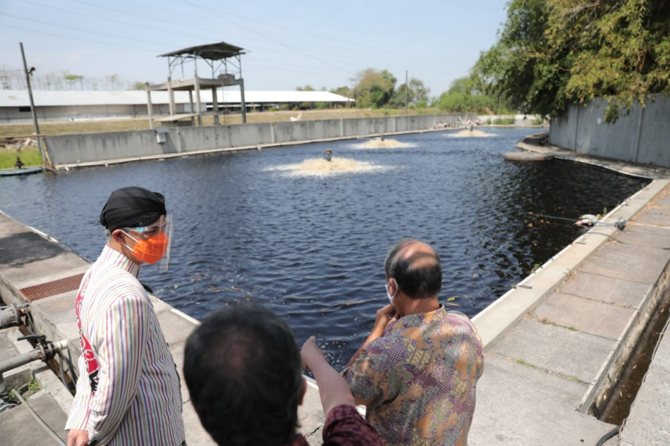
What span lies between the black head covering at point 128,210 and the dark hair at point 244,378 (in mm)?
1225

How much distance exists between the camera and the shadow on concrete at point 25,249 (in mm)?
8227

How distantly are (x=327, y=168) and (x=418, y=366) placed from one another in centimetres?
2346

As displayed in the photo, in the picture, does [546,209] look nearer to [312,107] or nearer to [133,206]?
[133,206]

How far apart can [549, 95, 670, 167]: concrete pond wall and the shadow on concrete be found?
22.7 m

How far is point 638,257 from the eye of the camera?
773 centimetres

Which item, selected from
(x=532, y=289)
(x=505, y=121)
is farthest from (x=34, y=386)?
(x=505, y=121)

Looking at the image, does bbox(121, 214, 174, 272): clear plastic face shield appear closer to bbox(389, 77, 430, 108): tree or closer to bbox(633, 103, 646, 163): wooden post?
bbox(633, 103, 646, 163): wooden post

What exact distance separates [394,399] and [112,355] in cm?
128

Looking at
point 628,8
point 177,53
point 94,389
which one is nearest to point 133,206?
point 94,389

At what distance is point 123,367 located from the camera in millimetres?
1905

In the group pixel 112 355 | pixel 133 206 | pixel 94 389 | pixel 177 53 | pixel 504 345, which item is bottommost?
pixel 504 345

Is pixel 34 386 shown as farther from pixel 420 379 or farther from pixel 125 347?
pixel 420 379

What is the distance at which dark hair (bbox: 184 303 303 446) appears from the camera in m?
1.12

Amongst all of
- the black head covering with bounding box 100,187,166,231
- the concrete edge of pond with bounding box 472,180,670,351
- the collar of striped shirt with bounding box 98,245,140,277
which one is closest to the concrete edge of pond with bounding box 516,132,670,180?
the concrete edge of pond with bounding box 472,180,670,351
